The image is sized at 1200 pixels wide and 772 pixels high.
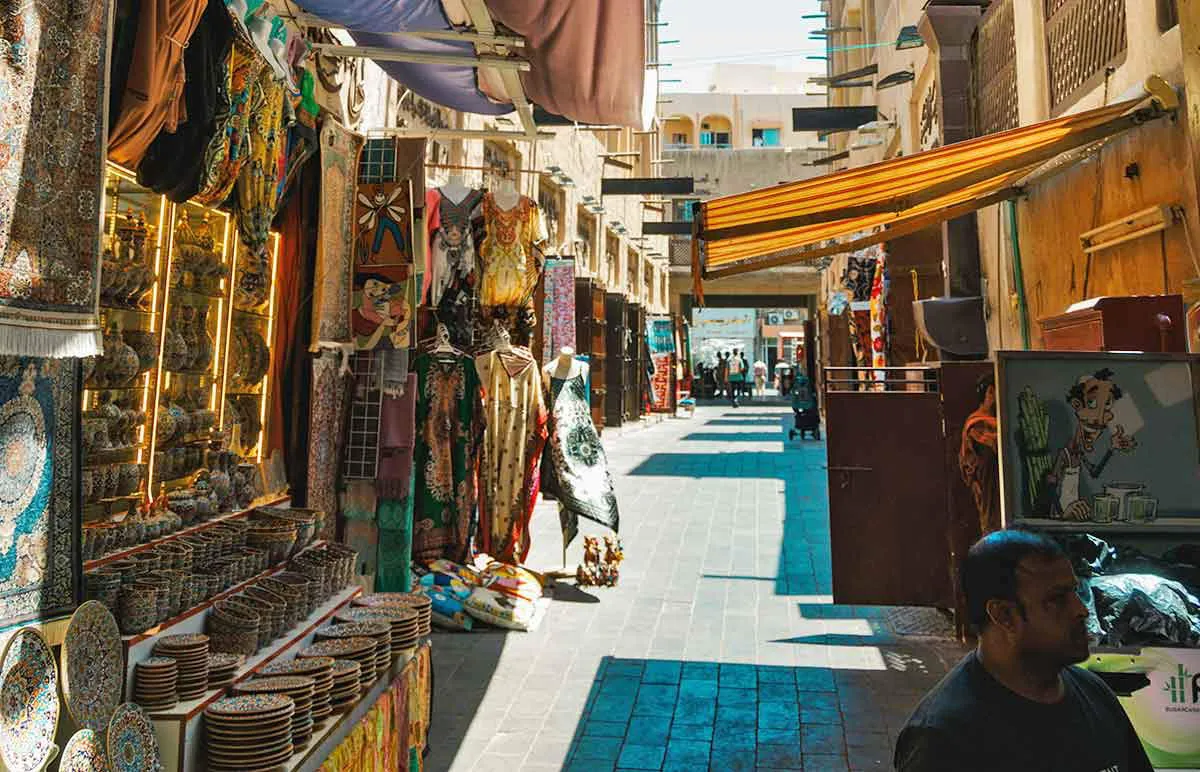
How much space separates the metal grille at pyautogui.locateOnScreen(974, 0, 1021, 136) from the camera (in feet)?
19.4

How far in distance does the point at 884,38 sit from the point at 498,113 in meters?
8.47

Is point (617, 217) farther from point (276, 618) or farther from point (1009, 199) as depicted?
point (276, 618)

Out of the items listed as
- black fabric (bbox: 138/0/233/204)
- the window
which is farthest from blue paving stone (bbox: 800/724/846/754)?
the window

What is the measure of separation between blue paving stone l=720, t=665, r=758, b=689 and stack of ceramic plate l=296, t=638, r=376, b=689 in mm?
2026

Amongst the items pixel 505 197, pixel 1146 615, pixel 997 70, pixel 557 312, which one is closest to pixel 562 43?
pixel 505 197

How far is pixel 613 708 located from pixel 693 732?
1.43 feet

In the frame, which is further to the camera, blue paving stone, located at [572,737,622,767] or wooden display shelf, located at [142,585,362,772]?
blue paving stone, located at [572,737,622,767]

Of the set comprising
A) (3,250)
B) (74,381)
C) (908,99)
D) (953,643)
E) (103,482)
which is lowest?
(953,643)

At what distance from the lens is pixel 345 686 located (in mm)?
2641

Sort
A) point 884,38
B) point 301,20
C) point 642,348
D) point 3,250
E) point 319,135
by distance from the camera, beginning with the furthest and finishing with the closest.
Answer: point 642,348 → point 884,38 → point 319,135 → point 301,20 → point 3,250

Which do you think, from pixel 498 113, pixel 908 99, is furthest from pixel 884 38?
pixel 498 113

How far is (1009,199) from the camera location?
5742 mm

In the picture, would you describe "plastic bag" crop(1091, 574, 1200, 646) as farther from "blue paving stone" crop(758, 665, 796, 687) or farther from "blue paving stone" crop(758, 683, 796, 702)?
"blue paving stone" crop(758, 665, 796, 687)

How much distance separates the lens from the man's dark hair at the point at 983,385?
4.25 m
